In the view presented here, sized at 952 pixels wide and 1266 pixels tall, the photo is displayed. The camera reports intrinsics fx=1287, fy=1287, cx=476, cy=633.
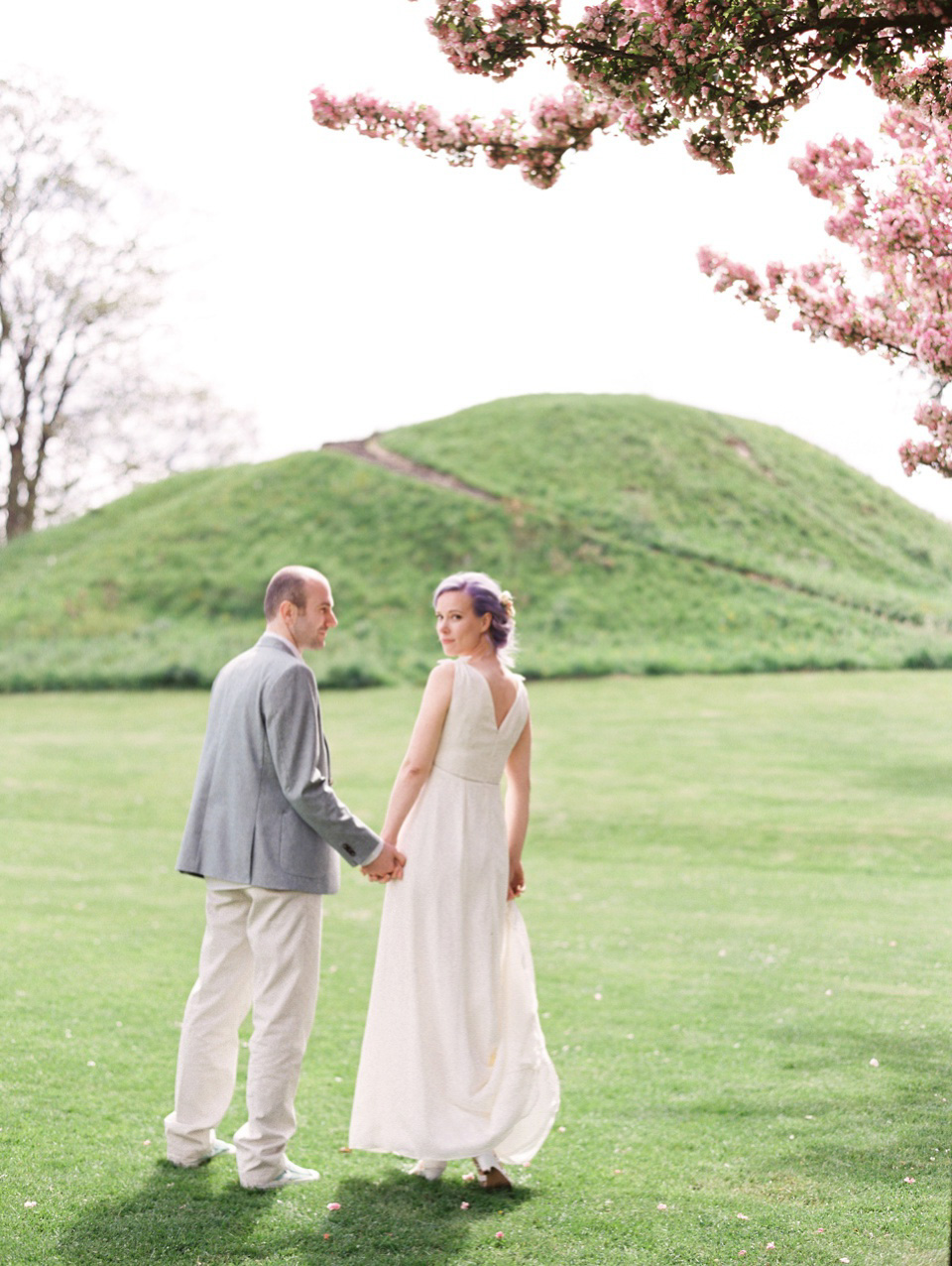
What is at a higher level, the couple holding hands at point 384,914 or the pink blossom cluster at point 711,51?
the pink blossom cluster at point 711,51

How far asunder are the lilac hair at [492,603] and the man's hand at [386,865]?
0.97 m

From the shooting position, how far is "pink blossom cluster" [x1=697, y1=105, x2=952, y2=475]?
6859mm

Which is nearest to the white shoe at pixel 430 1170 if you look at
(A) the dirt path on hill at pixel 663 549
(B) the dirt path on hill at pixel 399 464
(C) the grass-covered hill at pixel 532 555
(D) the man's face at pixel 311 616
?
(D) the man's face at pixel 311 616

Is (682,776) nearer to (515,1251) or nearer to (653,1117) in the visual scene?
(653,1117)

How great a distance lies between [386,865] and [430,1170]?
1377mm

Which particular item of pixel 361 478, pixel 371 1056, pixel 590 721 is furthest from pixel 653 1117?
pixel 361 478

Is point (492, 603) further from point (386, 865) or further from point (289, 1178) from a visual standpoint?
point (289, 1178)

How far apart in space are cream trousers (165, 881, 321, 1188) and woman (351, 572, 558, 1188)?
0.35m

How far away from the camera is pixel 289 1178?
5.39m

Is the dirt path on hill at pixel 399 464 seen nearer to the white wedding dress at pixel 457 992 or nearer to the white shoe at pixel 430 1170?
the white wedding dress at pixel 457 992

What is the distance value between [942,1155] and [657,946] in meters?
4.93

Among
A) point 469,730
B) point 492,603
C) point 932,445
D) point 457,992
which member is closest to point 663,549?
point 932,445

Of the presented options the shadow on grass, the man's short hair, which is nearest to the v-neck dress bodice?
the man's short hair

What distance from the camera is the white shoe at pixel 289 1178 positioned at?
527 cm
